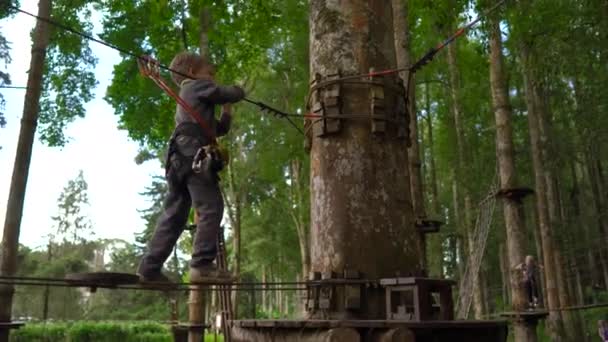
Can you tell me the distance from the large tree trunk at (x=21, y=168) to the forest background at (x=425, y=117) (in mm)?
2351

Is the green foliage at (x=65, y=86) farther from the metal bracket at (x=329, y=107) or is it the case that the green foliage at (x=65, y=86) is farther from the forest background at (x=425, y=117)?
the metal bracket at (x=329, y=107)

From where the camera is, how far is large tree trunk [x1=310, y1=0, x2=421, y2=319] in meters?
3.26

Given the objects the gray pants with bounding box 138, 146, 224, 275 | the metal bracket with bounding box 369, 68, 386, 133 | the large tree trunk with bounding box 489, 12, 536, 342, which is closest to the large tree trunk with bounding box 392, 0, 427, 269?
the large tree trunk with bounding box 489, 12, 536, 342

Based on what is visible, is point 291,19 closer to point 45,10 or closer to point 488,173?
point 45,10

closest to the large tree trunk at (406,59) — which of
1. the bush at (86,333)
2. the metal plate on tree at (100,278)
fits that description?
the metal plate on tree at (100,278)

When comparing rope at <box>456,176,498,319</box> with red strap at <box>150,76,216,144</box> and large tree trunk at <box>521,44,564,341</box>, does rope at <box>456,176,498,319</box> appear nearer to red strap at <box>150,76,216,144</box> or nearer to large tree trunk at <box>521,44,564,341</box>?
large tree trunk at <box>521,44,564,341</box>

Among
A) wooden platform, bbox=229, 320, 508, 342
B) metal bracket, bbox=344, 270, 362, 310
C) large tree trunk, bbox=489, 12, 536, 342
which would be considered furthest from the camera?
large tree trunk, bbox=489, 12, 536, 342

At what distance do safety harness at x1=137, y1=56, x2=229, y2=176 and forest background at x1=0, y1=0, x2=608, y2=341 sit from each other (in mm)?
3719

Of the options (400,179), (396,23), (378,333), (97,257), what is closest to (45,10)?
(396,23)

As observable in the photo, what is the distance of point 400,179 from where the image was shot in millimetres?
3477

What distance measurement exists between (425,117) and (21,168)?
19.5 metres

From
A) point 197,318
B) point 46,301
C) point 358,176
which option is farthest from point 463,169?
point 46,301

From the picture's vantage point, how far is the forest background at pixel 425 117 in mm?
10570

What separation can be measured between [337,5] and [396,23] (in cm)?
644
